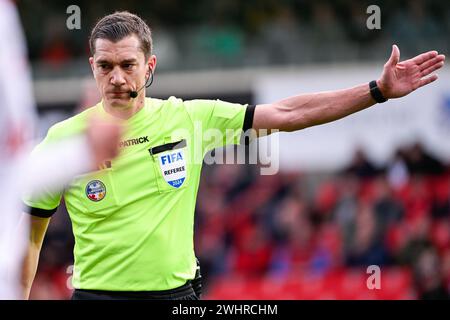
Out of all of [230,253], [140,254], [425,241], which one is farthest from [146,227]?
[230,253]

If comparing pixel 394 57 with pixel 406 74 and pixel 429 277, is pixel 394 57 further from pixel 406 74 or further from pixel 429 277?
pixel 429 277

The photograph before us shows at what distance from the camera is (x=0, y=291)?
4465mm

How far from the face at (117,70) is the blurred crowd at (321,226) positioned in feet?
22.4

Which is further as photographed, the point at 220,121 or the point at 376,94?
the point at 220,121

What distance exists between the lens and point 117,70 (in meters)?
5.52

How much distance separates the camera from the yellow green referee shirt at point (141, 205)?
5.45 m

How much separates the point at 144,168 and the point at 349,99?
115 cm

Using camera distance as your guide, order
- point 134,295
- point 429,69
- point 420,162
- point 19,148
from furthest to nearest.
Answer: point 420,162 → point 429,69 → point 134,295 → point 19,148

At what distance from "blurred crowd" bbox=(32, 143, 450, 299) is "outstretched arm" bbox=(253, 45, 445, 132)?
6.30 meters

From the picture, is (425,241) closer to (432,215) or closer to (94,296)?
(432,215)

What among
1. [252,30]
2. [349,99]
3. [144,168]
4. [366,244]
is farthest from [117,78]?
[252,30]
